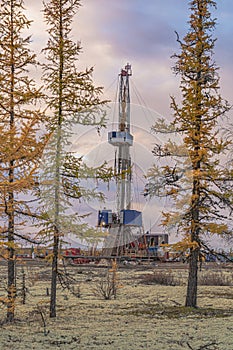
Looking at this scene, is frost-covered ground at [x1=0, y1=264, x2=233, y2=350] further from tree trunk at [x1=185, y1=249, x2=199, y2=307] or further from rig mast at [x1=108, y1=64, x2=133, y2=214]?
rig mast at [x1=108, y1=64, x2=133, y2=214]

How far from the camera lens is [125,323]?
50.0 ft

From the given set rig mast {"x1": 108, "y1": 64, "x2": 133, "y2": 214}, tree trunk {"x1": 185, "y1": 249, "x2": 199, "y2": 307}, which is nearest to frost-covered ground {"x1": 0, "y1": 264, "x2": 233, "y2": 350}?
tree trunk {"x1": 185, "y1": 249, "x2": 199, "y2": 307}

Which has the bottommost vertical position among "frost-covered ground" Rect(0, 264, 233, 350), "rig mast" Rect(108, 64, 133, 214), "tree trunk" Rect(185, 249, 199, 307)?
"frost-covered ground" Rect(0, 264, 233, 350)

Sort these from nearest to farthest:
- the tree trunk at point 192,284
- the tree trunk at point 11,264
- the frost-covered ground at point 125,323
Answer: the frost-covered ground at point 125,323 → the tree trunk at point 11,264 → the tree trunk at point 192,284

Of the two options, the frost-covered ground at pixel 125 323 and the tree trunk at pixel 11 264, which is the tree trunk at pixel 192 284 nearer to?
the frost-covered ground at pixel 125 323

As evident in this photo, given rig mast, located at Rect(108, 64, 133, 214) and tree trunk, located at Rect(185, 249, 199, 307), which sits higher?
rig mast, located at Rect(108, 64, 133, 214)

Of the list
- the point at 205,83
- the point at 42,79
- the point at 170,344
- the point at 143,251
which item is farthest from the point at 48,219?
the point at 143,251

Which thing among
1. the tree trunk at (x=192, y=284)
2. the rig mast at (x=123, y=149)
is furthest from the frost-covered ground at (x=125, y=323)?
the rig mast at (x=123, y=149)

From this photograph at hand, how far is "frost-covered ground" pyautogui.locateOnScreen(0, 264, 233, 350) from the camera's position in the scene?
473 inches

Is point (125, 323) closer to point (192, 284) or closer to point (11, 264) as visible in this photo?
point (11, 264)

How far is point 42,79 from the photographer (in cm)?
1819

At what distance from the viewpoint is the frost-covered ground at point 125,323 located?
1202cm

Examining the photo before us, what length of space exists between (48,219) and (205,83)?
7924 mm

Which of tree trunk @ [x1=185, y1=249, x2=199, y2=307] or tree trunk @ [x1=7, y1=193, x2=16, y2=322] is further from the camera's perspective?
tree trunk @ [x1=185, y1=249, x2=199, y2=307]
